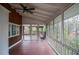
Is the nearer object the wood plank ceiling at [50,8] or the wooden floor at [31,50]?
the wood plank ceiling at [50,8]

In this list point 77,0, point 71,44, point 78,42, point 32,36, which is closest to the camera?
point 77,0

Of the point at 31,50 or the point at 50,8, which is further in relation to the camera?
the point at 31,50

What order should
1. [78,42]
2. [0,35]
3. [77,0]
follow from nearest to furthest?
[77,0] < [78,42] < [0,35]

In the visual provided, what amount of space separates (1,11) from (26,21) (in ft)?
36.0

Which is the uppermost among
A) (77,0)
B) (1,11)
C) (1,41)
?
(1,11)

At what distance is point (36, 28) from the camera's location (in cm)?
1934

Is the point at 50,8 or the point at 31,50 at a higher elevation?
the point at 50,8

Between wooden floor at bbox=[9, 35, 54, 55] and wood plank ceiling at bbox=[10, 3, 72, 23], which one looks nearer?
wood plank ceiling at bbox=[10, 3, 72, 23]

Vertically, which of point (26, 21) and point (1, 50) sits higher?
point (26, 21)

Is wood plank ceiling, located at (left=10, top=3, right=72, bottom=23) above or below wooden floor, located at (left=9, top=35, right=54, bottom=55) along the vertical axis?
above

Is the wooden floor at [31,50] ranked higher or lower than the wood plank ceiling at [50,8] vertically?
lower
